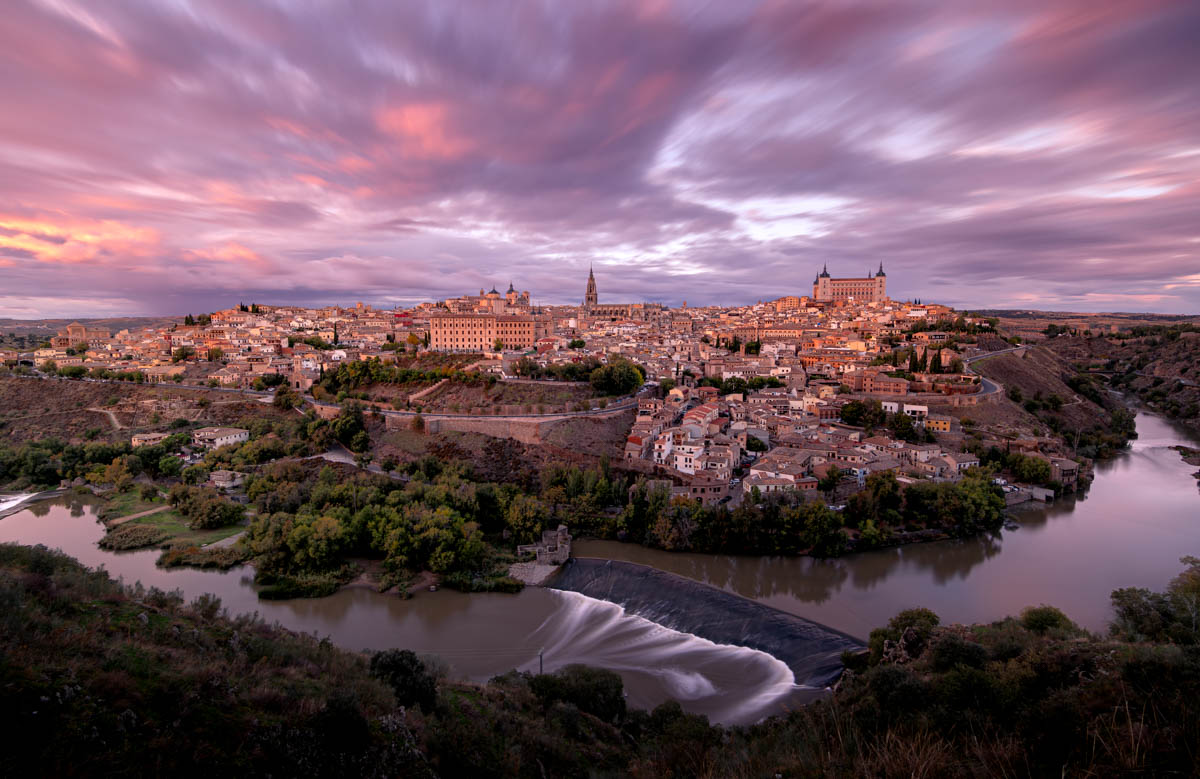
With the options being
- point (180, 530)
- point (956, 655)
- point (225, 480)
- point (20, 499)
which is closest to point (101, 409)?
point (20, 499)

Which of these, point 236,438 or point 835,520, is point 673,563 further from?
point 236,438

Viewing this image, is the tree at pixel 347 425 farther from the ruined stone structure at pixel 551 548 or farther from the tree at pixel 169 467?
the ruined stone structure at pixel 551 548

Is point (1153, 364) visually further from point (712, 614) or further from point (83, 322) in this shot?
point (83, 322)

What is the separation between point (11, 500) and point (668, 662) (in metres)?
19.2

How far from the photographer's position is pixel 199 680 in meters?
3.62

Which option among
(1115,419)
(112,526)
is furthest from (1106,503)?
(112,526)

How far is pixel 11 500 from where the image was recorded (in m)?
15.2

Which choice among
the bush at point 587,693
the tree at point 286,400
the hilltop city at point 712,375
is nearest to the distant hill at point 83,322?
the hilltop city at point 712,375

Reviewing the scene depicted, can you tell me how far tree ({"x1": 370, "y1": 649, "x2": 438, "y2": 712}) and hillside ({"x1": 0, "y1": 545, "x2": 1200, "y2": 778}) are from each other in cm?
2

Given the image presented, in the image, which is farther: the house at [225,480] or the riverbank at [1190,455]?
the riverbank at [1190,455]

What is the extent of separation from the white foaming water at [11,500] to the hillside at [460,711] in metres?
13.2

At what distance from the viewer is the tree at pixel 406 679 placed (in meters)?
4.92

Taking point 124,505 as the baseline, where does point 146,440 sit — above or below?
above

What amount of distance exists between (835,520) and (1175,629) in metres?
5.70
